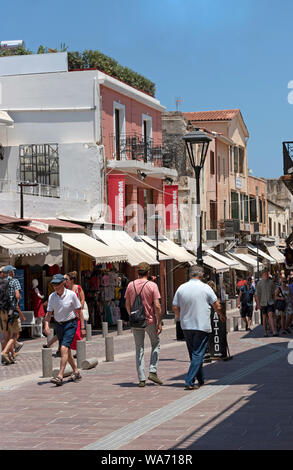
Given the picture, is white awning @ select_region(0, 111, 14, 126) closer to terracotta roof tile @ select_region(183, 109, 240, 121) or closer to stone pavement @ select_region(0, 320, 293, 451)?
stone pavement @ select_region(0, 320, 293, 451)

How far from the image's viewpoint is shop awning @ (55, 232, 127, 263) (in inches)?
1023

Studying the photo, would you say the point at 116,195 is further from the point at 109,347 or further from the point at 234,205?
the point at 234,205

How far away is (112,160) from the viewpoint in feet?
112

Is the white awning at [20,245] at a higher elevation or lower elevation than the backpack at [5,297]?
higher

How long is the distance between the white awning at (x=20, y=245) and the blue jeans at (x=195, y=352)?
385 inches

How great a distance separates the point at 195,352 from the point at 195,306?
65 centimetres

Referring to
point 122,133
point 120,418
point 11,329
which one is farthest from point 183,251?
point 120,418

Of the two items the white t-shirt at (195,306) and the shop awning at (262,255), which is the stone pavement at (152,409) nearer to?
the white t-shirt at (195,306)

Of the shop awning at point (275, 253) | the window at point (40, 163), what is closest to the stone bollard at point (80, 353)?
the window at point (40, 163)

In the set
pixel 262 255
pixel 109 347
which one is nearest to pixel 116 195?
pixel 109 347

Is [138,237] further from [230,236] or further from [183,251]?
[230,236]

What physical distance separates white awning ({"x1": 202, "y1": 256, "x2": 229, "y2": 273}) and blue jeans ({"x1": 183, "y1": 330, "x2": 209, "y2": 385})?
90.5ft

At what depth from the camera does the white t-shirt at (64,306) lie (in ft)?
45.4

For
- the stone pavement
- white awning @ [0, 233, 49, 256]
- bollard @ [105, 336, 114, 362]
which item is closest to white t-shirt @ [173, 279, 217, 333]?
the stone pavement
